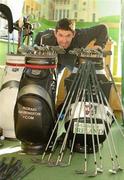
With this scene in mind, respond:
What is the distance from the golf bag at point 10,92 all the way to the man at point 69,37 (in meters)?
0.36

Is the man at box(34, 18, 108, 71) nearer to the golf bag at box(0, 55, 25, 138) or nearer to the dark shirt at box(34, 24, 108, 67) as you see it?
the dark shirt at box(34, 24, 108, 67)

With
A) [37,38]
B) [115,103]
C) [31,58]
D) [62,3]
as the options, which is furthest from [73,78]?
[62,3]

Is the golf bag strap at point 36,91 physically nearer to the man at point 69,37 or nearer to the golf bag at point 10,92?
the golf bag at point 10,92

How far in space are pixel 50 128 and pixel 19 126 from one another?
0.28 ft

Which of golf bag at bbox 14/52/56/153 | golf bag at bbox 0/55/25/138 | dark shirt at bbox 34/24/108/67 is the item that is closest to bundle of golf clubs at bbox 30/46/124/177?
golf bag at bbox 14/52/56/153

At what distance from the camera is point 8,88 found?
106 centimetres

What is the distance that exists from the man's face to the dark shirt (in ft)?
0.05

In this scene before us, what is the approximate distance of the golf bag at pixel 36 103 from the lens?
0.86 metres

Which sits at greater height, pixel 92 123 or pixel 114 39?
pixel 114 39

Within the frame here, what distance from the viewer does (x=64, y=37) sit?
1.44m

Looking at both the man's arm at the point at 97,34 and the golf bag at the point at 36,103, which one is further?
the man's arm at the point at 97,34

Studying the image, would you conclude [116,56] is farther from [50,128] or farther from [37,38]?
[50,128]

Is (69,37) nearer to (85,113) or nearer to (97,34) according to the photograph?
(97,34)

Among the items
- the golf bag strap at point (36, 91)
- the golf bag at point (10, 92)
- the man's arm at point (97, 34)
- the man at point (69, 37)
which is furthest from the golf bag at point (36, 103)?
the man's arm at point (97, 34)
